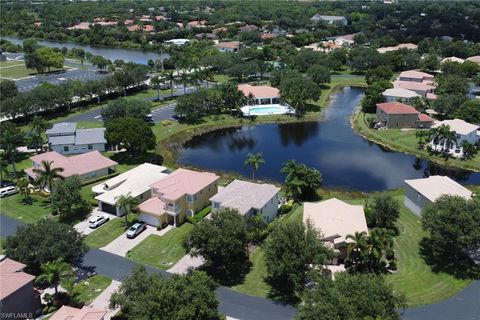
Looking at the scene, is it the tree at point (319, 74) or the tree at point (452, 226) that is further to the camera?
the tree at point (319, 74)

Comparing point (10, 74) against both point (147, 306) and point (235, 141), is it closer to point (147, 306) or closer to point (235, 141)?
point (235, 141)

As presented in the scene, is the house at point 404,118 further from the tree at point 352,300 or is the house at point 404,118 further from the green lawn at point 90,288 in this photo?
the green lawn at point 90,288

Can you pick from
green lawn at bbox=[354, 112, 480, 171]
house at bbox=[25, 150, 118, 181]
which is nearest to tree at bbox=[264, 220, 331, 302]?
house at bbox=[25, 150, 118, 181]

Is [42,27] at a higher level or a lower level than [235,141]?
higher

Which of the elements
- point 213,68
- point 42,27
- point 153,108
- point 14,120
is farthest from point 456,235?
point 42,27

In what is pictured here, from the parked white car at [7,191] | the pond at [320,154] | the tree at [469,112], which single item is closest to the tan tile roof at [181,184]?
the pond at [320,154]
